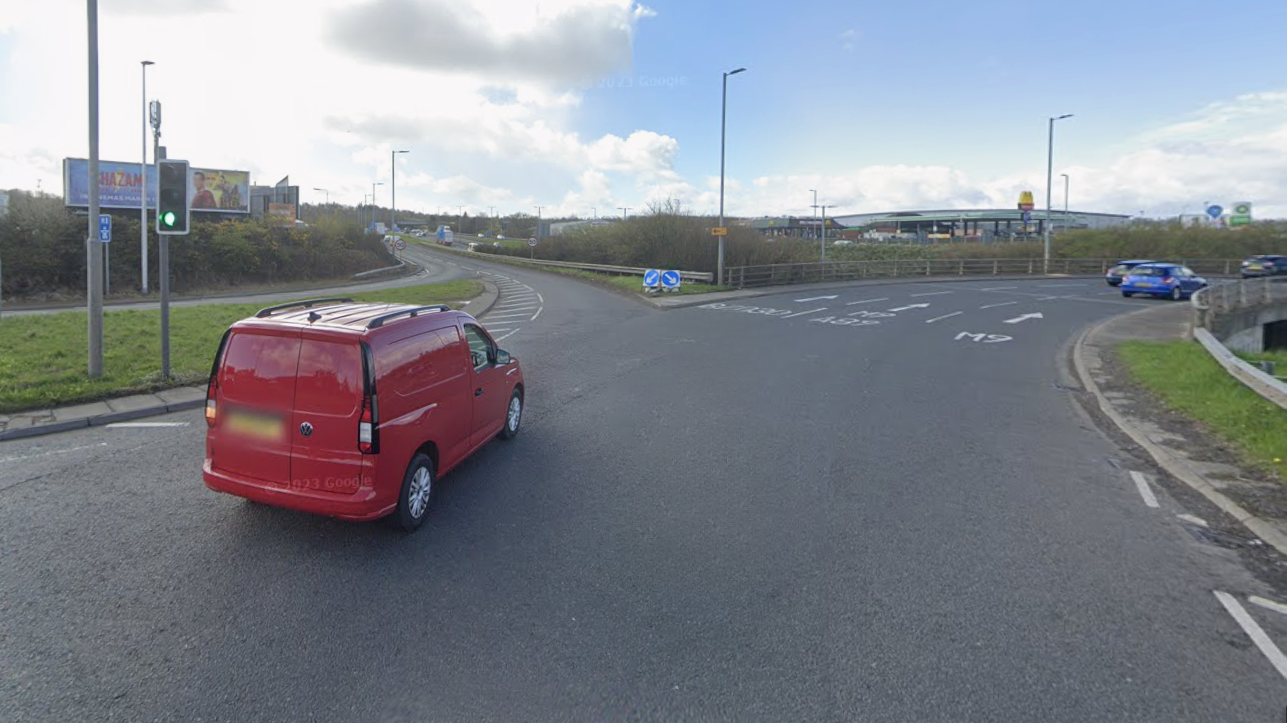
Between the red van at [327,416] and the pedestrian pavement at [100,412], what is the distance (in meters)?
4.24

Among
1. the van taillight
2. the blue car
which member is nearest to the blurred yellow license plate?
the van taillight

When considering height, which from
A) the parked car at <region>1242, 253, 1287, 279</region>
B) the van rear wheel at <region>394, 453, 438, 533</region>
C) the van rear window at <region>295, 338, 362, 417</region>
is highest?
the parked car at <region>1242, 253, 1287, 279</region>

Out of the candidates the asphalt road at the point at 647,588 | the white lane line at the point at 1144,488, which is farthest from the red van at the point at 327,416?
the white lane line at the point at 1144,488

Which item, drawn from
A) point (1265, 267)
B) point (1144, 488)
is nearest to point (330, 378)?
point (1144, 488)

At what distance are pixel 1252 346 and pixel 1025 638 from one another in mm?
25035

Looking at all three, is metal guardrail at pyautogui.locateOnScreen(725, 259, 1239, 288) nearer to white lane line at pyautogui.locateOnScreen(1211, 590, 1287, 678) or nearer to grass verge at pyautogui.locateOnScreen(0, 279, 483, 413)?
grass verge at pyautogui.locateOnScreen(0, 279, 483, 413)

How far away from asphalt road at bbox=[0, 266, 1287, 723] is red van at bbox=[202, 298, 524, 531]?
380 mm

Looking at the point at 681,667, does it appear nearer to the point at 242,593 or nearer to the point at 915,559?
the point at 915,559

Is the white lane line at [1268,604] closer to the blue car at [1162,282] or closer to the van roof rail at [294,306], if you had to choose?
the van roof rail at [294,306]

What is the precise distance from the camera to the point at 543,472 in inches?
264

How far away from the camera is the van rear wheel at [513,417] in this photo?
762 centimetres

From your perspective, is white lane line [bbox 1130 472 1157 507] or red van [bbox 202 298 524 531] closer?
red van [bbox 202 298 524 531]

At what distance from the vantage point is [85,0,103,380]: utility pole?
9.69 meters

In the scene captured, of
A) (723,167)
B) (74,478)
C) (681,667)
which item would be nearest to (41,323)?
(74,478)
